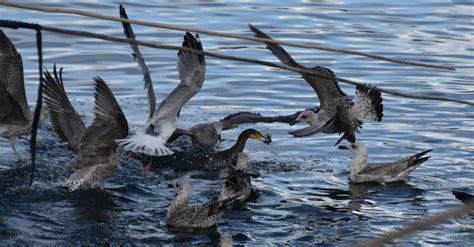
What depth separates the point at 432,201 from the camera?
8969 mm

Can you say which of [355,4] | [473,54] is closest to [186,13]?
[355,4]

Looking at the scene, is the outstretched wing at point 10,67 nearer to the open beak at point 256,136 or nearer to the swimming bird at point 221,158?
the swimming bird at point 221,158

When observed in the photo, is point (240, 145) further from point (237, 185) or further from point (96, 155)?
point (96, 155)

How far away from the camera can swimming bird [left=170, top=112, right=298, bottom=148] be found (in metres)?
10.6

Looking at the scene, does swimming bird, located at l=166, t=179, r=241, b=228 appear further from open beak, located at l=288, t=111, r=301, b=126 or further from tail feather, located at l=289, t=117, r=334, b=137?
open beak, located at l=288, t=111, r=301, b=126

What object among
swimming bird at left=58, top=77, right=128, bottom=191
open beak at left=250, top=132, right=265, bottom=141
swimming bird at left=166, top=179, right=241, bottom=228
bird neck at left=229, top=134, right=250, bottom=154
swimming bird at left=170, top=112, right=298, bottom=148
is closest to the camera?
swimming bird at left=166, top=179, right=241, bottom=228

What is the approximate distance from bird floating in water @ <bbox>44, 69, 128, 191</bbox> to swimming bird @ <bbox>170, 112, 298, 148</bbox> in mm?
1234

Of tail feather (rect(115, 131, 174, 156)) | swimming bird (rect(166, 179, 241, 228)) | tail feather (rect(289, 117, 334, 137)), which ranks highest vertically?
tail feather (rect(289, 117, 334, 137))

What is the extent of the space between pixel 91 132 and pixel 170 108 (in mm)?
748

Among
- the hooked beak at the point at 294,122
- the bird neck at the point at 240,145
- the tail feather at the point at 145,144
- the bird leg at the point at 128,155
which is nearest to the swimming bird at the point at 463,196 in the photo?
the tail feather at the point at 145,144

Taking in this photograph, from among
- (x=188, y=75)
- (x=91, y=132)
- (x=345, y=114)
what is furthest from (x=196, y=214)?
(x=345, y=114)

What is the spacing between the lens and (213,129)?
10734 millimetres

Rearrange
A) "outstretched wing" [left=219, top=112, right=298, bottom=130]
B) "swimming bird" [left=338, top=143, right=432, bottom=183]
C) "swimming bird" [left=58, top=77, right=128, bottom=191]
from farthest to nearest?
"outstretched wing" [left=219, top=112, right=298, bottom=130] < "swimming bird" [left=338, top=143, right=432, bottom=183] < "swimming bird" [left=58, top=77, right=128, bottom=191]

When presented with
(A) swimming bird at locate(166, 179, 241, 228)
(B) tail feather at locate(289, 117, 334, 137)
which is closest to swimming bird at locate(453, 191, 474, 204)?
(B) tail feather at locate(289, 117, 334, 137)
